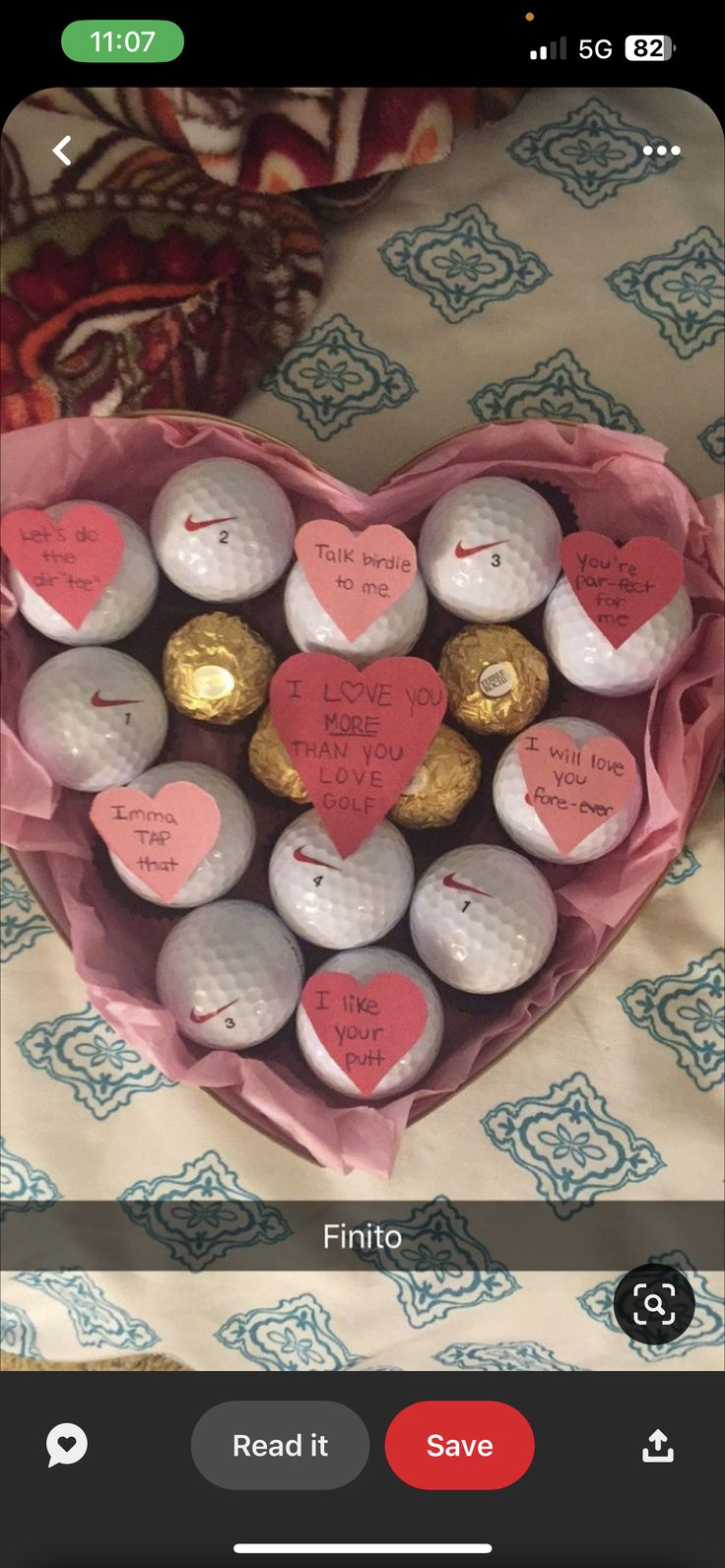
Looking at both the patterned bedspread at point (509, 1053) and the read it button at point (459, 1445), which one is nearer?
the read it button at point (459, 1445)

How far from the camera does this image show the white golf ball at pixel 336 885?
574 mm

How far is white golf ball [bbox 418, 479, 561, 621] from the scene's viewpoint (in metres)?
0.59

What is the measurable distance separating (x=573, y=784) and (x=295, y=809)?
15 cm

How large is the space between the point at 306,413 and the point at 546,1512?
60 centimetres

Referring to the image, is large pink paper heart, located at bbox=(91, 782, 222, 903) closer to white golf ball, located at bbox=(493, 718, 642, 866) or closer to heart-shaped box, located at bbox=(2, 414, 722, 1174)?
heart-shaped box, located at bbox=(2, 414, 722, 1174)

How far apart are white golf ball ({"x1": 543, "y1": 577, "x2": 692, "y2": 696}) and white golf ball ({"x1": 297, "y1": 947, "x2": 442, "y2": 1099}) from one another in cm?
18

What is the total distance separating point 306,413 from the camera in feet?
2.27

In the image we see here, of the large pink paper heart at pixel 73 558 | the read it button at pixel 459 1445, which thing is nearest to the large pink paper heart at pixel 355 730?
the large pink paper heart at pixel 73 558

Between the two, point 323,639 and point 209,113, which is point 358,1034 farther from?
point 209,113

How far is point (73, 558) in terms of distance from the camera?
58cm
